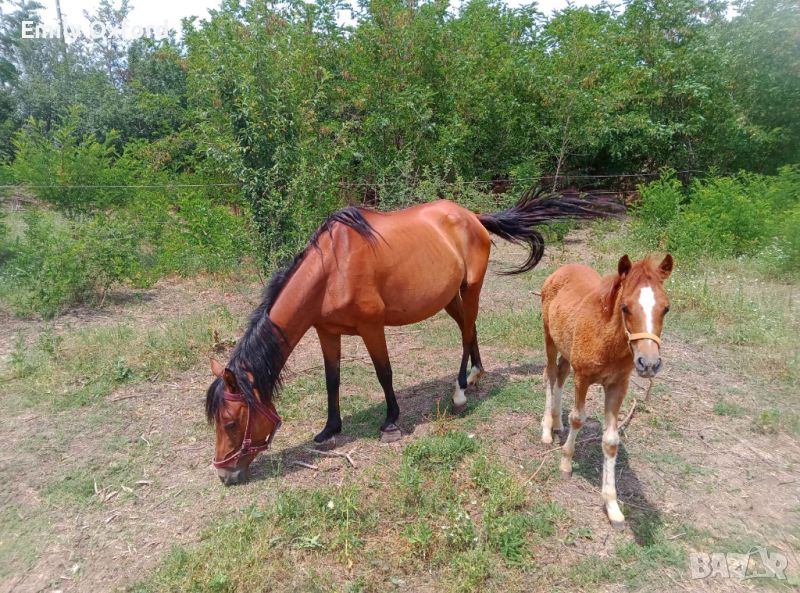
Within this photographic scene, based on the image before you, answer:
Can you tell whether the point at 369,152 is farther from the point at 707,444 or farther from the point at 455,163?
the point at 707,444

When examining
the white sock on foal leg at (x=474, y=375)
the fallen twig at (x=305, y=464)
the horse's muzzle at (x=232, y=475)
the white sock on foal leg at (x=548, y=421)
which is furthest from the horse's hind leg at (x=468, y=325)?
the horse's muzzle at (x=232, y=475)

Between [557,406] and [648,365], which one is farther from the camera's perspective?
[557,406]

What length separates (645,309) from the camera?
8.07 ft

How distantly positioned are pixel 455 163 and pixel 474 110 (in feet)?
4.94

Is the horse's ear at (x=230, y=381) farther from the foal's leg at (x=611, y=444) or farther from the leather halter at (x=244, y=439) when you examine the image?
the foal's leg at (x=611, y=444)

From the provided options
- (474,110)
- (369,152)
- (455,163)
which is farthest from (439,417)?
(474,110)

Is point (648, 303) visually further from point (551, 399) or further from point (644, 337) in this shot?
point (551, 399)

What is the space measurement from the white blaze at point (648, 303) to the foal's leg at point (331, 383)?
2.26 m

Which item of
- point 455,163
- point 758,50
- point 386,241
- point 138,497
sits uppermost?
point 758,50

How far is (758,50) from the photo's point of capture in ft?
39.5

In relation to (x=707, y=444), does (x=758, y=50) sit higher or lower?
higher

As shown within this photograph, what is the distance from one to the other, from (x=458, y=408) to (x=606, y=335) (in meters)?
1.87

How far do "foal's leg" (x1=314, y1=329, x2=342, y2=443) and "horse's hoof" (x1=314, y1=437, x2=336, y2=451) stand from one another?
15mm

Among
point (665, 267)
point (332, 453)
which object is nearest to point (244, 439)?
point (332, 453)
